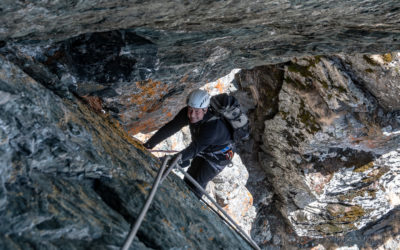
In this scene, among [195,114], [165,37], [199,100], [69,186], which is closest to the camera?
[69,186]

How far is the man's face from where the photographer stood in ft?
18.8

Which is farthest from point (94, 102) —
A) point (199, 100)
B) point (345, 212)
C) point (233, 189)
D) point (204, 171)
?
point (345, 212)

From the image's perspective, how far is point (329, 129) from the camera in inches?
325

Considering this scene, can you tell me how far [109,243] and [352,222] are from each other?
1012 cm

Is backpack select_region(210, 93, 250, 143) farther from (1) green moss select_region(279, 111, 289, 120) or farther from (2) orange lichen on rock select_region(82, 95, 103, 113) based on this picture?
(1) green moss select_region(279, 111, 289, 120)

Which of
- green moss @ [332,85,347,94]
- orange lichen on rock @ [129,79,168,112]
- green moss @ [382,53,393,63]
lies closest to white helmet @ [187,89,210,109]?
orange lichen on rock @ [129,79,168,112]

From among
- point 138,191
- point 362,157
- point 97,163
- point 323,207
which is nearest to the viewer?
point 97,163

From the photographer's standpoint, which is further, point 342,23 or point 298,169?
point 298,169

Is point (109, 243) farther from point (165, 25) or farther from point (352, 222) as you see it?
point (352, 222)

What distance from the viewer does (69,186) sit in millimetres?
2678

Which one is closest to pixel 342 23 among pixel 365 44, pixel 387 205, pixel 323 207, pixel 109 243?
pixel 365 44

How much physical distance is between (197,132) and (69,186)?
11.5ft

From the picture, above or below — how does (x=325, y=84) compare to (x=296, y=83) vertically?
above

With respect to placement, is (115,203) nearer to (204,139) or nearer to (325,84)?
(204,139)
